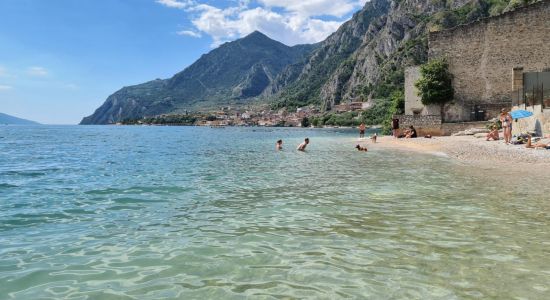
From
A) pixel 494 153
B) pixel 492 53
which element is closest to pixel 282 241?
pixel 494 153

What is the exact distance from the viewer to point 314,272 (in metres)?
5.21

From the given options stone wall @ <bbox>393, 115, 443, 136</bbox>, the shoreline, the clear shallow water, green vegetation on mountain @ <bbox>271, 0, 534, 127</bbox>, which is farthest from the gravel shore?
green vegetation on mountain @ <bbox>271, 0, 534, 127</bbox>

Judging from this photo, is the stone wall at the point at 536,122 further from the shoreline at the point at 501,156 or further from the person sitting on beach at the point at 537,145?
the shoreline at the point at 501,156

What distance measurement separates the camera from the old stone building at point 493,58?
32.8 m

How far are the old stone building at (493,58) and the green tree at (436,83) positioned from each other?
637 millimetres

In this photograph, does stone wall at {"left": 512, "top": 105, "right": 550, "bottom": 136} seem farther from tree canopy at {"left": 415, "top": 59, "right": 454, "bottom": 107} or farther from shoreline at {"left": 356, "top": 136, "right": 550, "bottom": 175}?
tree canopy at {"left": 415, "top": 59, "right": 454, "bottom": 107}

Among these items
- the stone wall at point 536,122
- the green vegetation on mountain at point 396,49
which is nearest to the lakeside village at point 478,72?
the stone wall at point 536,122

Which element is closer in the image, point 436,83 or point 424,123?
point 436,83

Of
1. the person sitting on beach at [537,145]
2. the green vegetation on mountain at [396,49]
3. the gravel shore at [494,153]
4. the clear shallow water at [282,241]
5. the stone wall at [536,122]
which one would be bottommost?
the clear shallow water at [282,241]

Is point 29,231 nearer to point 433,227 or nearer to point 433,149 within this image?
point 433,227

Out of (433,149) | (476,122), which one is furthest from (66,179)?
(476,122)

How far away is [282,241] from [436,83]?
114 feet

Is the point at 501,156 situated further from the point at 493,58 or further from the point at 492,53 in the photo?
the point at 492,53

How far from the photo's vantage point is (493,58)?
3519 cm
